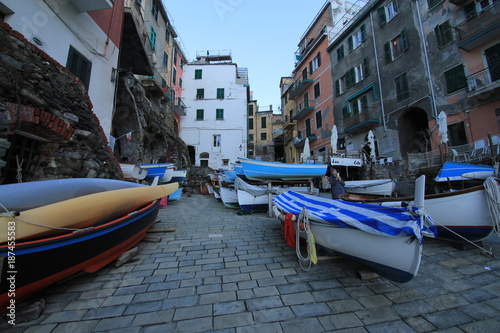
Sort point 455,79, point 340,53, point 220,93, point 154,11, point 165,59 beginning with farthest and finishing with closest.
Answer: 1. point 220,93
2. point 165,59
3. point 340,53
4. point 154,11
5. point 455,79

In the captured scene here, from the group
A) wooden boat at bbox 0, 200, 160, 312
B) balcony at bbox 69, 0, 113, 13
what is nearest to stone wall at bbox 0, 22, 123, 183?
wooden boat at bbox 0, 200, 160, 312

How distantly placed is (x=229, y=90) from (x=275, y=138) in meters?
11.6

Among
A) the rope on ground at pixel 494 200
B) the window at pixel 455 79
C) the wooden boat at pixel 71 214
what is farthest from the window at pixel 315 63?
the wooden boat at pixel 71 214

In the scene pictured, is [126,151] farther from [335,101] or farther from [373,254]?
[335,101]

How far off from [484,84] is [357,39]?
10596mm

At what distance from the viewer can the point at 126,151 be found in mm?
11297

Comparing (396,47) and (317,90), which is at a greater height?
(317,90)

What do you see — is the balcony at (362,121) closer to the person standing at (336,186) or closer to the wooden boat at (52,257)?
the person standing at (336,186)

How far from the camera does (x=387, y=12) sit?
14.9 meters

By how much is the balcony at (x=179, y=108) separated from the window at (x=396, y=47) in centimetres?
2044

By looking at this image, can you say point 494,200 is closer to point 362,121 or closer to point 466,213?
point 466,213

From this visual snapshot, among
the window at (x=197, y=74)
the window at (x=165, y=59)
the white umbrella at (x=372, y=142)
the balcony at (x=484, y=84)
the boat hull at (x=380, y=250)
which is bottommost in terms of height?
the boat hull at (x=380, y=250)

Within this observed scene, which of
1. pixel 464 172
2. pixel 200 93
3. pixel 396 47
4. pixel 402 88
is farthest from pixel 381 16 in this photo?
pixel 200 93

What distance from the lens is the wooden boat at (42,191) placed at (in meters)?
2.07
